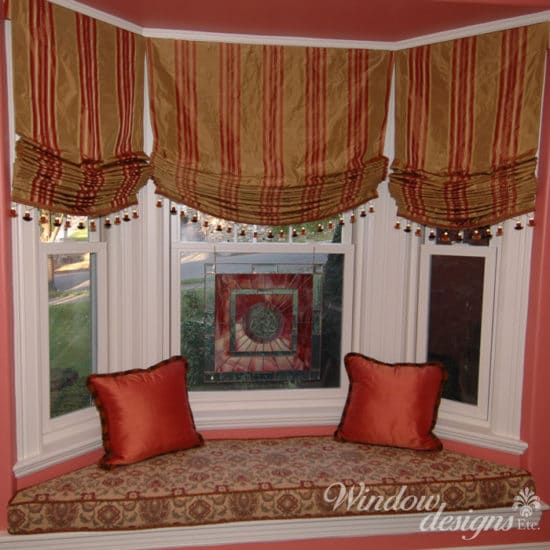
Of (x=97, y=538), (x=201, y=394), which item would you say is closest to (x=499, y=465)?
(x=201, y=394)

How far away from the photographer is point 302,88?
254 cm

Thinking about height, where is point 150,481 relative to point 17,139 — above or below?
below

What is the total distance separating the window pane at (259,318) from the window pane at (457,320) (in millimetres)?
499

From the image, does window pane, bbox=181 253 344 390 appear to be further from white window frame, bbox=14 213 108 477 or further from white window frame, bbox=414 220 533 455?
white window frame, bbox=414 220 533 455

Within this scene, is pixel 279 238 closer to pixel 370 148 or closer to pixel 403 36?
pixel 370 148

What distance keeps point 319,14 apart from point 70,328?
1782 mm

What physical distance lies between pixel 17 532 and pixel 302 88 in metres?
2.26

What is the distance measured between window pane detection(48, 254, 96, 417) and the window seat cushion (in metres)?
0.35

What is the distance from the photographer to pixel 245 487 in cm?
219

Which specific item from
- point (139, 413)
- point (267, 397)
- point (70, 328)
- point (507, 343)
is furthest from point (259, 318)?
point (507, 343)

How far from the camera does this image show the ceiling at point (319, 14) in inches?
84.4

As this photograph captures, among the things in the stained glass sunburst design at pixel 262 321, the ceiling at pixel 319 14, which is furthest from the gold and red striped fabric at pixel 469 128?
the stained glass sunburst design at pixel 262 321

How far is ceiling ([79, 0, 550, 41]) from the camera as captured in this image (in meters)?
2.14

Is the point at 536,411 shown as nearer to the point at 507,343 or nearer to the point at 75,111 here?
the point at 507,343
